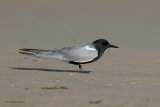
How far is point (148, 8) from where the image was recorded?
19906 millimetres

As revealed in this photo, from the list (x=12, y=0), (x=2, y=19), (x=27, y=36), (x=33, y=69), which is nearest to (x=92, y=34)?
(x=27, y=36)

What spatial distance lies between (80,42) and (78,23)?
3.08 m

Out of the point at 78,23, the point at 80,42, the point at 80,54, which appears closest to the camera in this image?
the point at 80,54

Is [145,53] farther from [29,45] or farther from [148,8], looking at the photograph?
[148,8]

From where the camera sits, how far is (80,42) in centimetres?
1486

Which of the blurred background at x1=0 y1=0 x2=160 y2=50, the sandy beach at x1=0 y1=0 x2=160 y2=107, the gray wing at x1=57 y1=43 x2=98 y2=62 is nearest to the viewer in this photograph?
the sandy beach at x1=0 y1=0 x2=160 y2=107

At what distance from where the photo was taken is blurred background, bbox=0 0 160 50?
14.9 meters

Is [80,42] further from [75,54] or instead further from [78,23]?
[75,54]

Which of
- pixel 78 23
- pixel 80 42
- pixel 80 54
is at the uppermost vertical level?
pixel 78 23

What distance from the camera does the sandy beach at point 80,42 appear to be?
693 centimetres

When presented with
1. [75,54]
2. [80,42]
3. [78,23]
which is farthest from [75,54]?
[78,23]

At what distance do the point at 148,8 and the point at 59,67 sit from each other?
10185 mm

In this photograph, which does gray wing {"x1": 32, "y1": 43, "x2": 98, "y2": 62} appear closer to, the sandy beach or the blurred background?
the sandy beach

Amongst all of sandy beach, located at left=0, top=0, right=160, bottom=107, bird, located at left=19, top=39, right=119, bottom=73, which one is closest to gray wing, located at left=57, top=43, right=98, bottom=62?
bird, located at left=19, top=39, right=119, bottom=73
